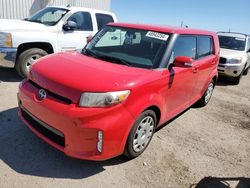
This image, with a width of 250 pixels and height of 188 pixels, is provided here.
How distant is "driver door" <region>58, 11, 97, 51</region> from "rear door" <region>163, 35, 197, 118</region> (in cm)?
330

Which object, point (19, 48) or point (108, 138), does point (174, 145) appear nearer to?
point (108, 138)

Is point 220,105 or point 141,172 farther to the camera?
point 220,105

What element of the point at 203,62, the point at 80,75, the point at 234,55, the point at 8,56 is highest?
the point at 80,75

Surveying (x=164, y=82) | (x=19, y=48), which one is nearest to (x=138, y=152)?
Answer: (x=164, y=82)

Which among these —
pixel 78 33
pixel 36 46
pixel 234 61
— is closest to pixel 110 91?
pixel 36 46

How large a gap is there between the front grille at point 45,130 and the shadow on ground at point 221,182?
1.71m

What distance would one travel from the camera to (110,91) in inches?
118

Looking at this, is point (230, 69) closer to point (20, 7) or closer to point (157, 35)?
point (157, 35)

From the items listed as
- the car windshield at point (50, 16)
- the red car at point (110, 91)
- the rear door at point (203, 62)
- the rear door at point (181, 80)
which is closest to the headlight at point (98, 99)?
the red car at point (110, 91)

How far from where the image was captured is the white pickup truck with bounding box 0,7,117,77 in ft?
19.5

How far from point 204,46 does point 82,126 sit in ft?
11.3

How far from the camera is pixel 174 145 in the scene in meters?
4.21

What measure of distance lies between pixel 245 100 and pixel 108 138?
5.60 m

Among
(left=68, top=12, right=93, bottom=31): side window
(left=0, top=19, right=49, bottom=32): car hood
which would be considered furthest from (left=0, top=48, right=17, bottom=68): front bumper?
(left=68, top=12, right=93, bottom=31): side window
